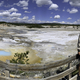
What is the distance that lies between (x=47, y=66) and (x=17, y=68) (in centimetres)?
51

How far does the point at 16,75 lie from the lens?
6.41 feet

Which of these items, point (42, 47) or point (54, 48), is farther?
point (42, 47)

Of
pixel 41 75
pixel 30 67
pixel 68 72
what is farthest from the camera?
pixel 41 75

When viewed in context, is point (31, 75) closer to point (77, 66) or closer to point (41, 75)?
point (41, 75)

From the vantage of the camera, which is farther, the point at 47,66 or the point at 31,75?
the point at 31,75

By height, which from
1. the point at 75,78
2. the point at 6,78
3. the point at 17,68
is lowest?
the point at 75,78

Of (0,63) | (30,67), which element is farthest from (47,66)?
(0,63)

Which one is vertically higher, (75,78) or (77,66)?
(77,66)

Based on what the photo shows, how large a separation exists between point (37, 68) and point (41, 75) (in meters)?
0.52

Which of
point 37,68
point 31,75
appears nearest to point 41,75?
point 31,75

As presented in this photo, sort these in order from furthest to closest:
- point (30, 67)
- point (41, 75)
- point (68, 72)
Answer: point (41, 75) < point (68, 72) < point (30, 67)

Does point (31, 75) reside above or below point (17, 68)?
below

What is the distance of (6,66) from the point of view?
1.69 metres

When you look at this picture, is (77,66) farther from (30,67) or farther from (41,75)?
(30,67)
